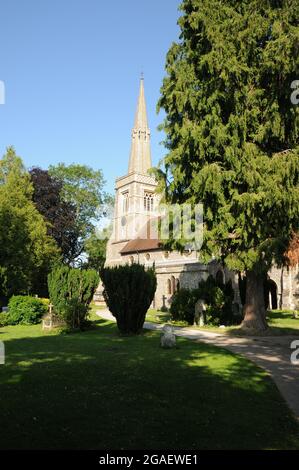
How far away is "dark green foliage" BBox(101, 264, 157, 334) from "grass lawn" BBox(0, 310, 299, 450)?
5418 mm

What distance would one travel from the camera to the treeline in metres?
25.8

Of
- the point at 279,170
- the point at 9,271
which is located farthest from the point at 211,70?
the point at 9,271

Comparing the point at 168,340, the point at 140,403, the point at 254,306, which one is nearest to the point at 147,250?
the point at 254,306

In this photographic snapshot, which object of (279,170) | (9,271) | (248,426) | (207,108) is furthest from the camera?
(9,271)

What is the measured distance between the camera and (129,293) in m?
16.5

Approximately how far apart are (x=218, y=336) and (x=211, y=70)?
1082 cm

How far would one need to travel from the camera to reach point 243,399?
6852 mm

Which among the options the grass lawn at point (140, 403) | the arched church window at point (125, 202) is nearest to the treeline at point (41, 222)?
the arched church window at point (125, 202)

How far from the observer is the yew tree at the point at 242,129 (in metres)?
14.8

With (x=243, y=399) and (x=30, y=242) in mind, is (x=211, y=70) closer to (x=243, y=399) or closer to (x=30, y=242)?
(x=243, y=399)

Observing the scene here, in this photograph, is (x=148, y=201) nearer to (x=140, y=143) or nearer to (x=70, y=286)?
(x=140, y=143)

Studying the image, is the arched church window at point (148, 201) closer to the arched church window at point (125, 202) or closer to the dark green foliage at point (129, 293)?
the arched church window at point (125, 202)

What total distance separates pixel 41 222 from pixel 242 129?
19558mm

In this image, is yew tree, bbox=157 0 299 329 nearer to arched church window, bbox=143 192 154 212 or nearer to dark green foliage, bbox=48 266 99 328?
dark green foliage, bbox=48 266 99 328
